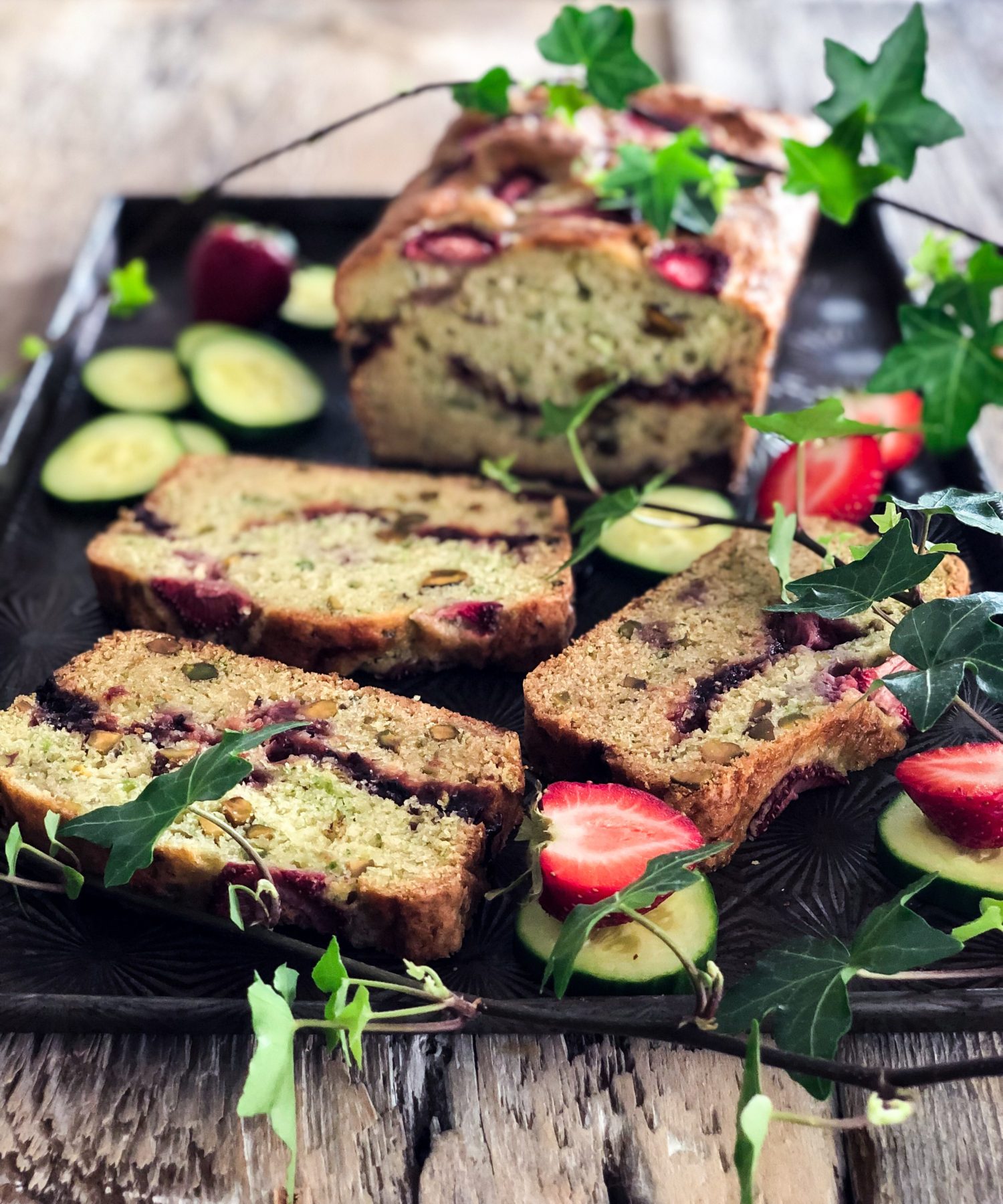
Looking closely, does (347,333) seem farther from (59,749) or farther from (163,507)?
(59,749)

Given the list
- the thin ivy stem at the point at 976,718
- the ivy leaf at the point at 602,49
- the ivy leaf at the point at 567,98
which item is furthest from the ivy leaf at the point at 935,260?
the thin ivy stem at the point at 976,718

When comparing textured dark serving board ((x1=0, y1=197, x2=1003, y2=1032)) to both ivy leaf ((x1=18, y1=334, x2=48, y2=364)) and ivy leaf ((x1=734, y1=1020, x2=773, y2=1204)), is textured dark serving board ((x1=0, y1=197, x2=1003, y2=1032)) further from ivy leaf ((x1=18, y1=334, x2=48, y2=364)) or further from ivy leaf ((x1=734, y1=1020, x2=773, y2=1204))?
ivy leaf ((x1=734, y1=1020, x2=773, y2=1204))

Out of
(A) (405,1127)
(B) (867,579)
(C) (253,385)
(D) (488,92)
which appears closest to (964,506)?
(B) (867,579)

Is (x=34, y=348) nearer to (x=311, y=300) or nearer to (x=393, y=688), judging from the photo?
(x=311, y=300)

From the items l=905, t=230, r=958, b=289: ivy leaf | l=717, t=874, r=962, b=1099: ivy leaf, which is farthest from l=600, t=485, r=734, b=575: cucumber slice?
l=717, t=874, r=962, b=1099: ivy leaf

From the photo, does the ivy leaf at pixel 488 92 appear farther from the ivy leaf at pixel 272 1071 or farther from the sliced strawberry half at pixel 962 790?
the ivy leaf at pixel 272 1071

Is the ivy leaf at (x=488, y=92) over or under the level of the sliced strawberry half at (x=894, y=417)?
over
